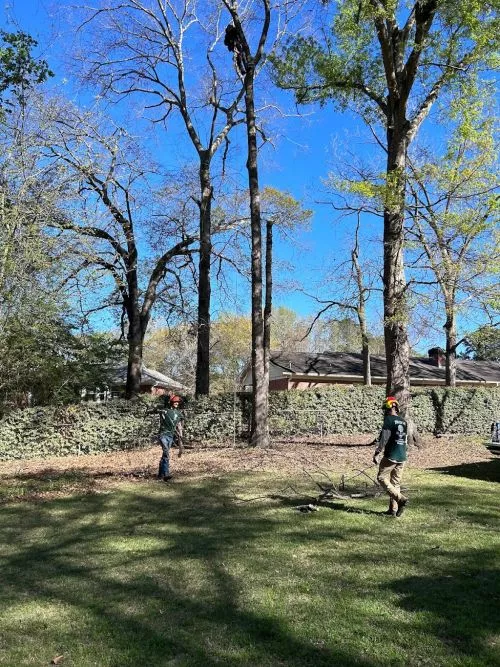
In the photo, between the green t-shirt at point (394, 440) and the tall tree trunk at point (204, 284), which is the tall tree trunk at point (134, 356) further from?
the green t-shirt at point (394, 440)

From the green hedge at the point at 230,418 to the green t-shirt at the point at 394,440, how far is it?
1038 centimetres

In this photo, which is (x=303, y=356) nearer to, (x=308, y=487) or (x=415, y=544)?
(x=308, y=487)

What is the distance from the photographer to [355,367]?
124 feet

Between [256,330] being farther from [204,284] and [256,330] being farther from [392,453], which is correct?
[392,453]

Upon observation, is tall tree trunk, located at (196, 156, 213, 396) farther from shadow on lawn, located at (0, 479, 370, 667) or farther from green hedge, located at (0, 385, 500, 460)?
shadow on lawn, located at (0, 479, 370, 667)

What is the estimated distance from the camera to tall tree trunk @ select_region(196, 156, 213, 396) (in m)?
20.9

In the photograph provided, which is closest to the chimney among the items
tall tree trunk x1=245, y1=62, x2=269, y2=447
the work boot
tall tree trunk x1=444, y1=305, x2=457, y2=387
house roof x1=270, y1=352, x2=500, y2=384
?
house roof x1=270, y1=352, x2=500, y2=384

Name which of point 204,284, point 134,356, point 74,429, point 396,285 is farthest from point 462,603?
point 134,356

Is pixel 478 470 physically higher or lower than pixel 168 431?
lower

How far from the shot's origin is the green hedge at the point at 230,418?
16.6 m

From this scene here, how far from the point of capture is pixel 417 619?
4363 mm

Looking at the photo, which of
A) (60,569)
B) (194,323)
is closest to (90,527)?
(60,569)

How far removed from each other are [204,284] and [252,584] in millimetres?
16896

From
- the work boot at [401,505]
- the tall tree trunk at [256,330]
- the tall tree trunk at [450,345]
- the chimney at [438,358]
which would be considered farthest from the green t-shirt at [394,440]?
the chimney at [438,358]
